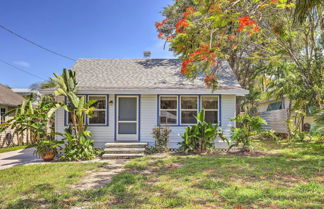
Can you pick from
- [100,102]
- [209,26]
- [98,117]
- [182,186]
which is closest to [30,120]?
[98,117]

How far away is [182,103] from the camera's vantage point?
9406mm

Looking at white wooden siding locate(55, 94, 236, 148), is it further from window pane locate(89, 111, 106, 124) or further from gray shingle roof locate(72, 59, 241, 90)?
gray shingle roof locate(72, 59, 241, 90)

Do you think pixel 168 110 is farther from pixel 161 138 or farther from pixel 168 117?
pixel 161 138

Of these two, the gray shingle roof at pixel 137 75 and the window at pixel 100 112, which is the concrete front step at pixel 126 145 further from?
the gray shingle roof at pixel 137 75

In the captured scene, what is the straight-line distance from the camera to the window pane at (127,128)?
9281 millimetres

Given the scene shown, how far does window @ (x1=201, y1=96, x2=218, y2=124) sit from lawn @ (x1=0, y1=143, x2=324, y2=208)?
10.4 ft

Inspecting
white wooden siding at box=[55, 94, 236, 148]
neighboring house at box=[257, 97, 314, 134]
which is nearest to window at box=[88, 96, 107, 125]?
white wooden siding at box=[55, 94, 236, 148]

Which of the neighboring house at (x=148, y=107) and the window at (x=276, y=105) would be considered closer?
the neighboring house at (x=148, y=107)

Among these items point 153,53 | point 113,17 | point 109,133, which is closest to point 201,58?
point 109,133

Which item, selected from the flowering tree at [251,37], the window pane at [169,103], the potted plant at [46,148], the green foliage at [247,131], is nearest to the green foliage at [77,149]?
the potted plant at [46,148]

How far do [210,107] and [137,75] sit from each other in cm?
427

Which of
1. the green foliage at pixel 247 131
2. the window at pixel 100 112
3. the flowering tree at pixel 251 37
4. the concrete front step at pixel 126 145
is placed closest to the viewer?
the flowering tree at pixel 251 37

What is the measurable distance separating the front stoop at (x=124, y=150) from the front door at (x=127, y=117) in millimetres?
755

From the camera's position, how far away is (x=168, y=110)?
30.8 feet
